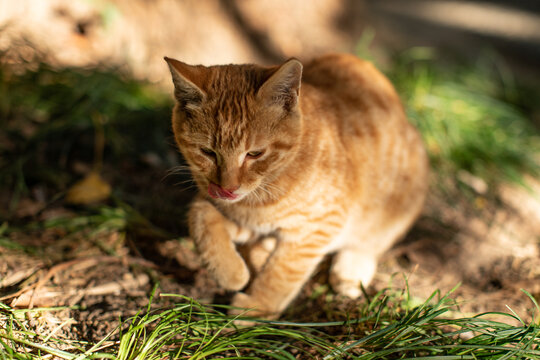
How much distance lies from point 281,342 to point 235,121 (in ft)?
3.34

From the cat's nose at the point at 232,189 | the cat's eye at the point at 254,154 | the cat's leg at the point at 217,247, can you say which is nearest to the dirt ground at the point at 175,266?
the cat's leg at the point at 217,247

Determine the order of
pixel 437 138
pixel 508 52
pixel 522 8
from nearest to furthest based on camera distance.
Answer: pixel 437 138
pixel 508 52
pixel 522 8

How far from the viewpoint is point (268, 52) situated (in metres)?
4.86

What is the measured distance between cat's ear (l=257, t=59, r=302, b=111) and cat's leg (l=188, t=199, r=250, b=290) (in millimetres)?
712

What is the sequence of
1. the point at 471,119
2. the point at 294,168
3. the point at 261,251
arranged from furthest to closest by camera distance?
the point at 471,119 → the point at 261,251 → the point at 294,168

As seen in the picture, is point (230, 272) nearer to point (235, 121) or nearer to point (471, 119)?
point (235, 121)

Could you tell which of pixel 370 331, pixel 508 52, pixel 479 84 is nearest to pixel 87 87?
pixel 370 331

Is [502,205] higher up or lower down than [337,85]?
lower down

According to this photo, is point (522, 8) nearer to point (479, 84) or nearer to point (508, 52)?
point (508, 52)

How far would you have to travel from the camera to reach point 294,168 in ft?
6.85

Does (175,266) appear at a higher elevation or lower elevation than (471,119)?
lower

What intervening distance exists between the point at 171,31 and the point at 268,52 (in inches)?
45.2

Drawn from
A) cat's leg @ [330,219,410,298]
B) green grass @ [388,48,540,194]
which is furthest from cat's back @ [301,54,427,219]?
green grass @ [388,48,540,194]

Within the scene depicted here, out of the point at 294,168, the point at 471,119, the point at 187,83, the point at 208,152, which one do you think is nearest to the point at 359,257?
the point at 294,168
